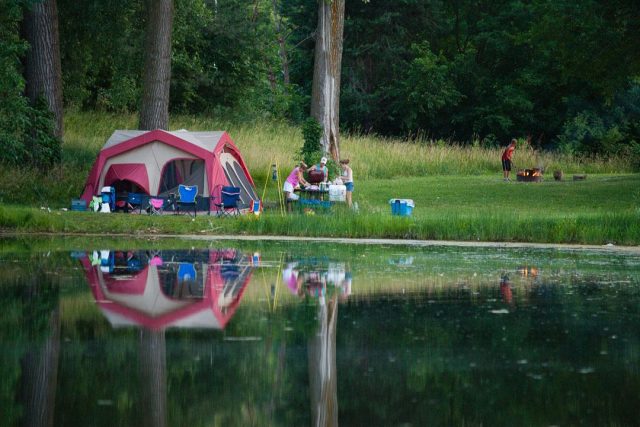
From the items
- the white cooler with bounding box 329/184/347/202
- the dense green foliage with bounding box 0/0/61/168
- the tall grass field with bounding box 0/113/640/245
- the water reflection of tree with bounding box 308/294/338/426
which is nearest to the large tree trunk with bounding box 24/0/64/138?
the dense green foliage with bounding box 0/0/61/168

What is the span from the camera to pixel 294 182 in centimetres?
3123

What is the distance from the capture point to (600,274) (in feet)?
58.7

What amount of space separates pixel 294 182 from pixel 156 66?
581 cm

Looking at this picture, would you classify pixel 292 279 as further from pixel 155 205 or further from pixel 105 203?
pixel 105 203

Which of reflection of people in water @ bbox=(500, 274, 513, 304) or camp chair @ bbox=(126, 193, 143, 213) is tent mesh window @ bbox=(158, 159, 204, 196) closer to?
camp chair @ bbox=(126, 193, 143, 213)

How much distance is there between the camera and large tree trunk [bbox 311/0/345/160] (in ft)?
115

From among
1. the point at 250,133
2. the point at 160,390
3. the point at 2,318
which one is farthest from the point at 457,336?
the point at 250,133

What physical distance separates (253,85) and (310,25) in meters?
13.5

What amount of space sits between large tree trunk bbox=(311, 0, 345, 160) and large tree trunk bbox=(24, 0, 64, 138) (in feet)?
24.4

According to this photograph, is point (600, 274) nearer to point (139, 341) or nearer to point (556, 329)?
point (556, 329)

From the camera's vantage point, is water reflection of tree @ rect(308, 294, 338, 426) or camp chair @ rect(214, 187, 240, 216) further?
camp chair @ rect(214, 187, 240, 216)

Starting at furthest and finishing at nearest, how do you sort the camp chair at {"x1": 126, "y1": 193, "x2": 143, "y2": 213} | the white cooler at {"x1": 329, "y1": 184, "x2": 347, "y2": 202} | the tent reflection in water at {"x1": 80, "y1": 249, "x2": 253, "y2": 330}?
the white cooler at {"x1": 329, "y1": 184, "x2": 347, "y2": 202} → the camp chair at {"x1": 126, "y1": 193, "x2": 143, "y2": 213} → the tent reflection in water at {"x1": 80, "y1": 249, "x2": 253, "y2": 330}

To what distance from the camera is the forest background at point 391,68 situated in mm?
36625

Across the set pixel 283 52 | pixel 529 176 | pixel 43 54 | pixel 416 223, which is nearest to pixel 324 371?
pixel 416 223
